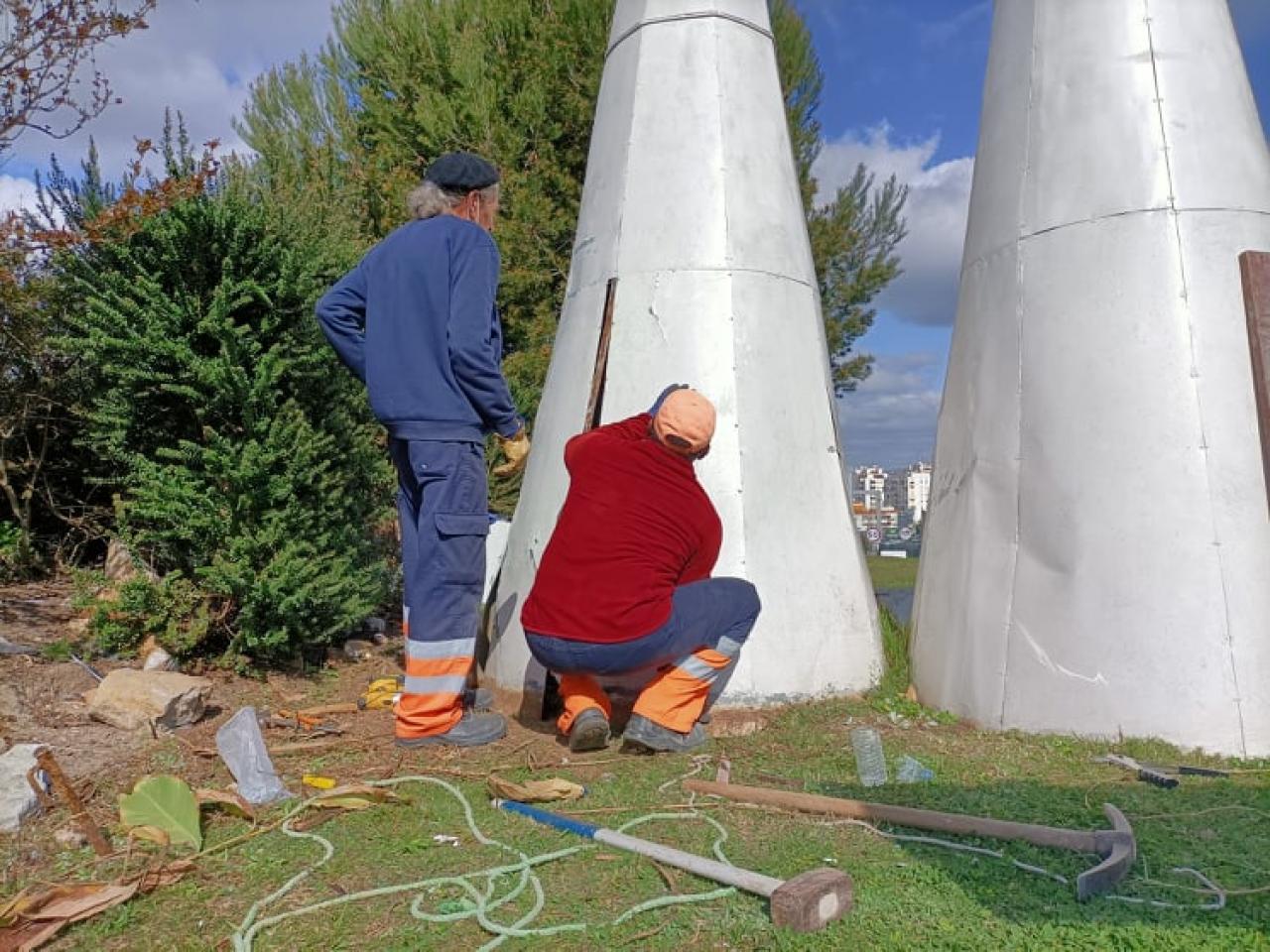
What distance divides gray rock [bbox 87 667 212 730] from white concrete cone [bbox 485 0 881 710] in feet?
3.99

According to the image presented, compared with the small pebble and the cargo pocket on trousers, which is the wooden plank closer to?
the cargo pocket on trousers

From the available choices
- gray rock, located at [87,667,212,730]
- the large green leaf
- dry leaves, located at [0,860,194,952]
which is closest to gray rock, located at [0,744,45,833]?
the large green leaf

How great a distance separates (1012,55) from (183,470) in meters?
4.13

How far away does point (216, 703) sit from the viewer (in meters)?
4.10

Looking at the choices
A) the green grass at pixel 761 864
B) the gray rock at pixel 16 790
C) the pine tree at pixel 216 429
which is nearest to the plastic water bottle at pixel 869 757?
the green grass at pixel 761 864

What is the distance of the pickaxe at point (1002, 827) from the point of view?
213 cm

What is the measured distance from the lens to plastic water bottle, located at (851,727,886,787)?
119 inches

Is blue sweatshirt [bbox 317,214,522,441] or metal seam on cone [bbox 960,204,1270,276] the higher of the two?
metal seam on cone [bbox 960,204,1270,276]

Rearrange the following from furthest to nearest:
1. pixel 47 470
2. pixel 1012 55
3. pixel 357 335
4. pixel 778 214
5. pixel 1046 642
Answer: pixel 47 470 < pixel 778 214 < pixel 1012 55 < pixel 357 335 < pixel 1046 642

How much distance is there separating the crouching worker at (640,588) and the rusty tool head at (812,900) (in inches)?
49.5

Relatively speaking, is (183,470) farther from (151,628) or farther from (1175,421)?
(1175,421)

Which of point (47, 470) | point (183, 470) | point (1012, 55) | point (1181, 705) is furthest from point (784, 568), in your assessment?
point (47, 470)

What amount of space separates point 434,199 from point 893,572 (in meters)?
7.20

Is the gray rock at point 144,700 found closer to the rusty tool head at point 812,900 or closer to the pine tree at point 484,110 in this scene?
the rusty tool head at point 812,900
